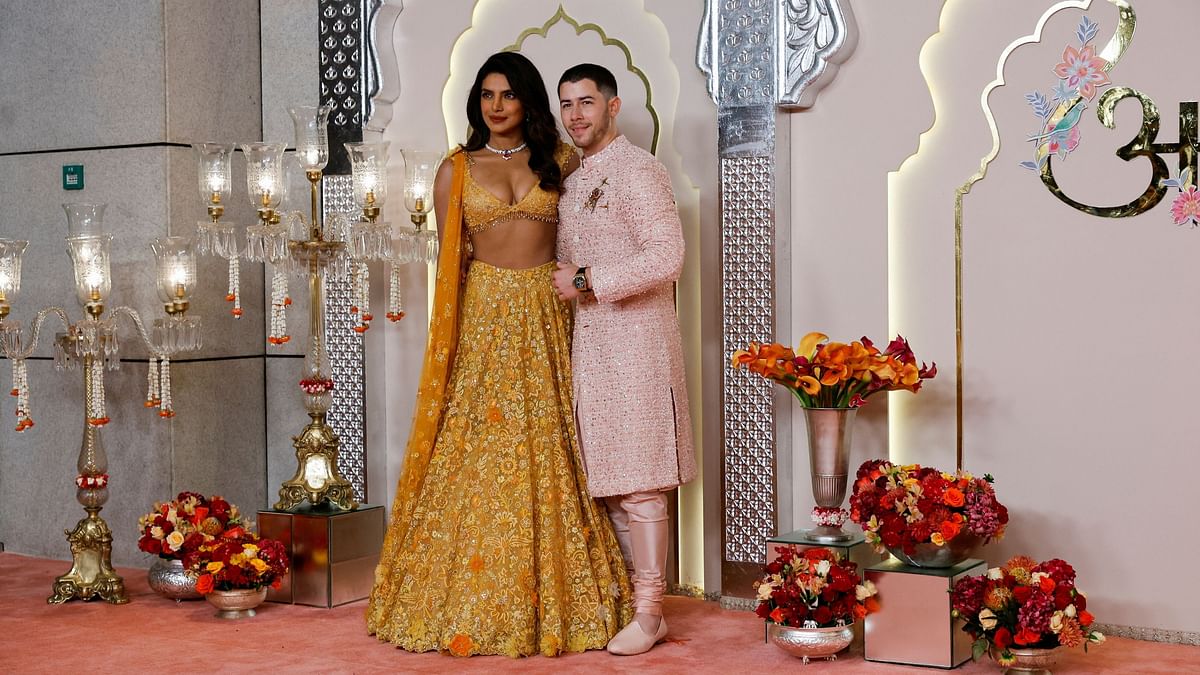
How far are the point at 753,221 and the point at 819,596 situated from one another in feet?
4.18

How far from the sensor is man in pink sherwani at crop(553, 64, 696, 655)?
389 cm

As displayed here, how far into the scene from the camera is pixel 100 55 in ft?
17.4

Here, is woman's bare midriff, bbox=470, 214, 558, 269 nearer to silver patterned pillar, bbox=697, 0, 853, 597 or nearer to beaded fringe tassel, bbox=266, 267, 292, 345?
silver patterned pillar, bbox=697, 0, 853, 597

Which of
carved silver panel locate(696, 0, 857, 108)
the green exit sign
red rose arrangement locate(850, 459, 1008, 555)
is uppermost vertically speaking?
carved silver panel locate(696, 0, 857, 108)

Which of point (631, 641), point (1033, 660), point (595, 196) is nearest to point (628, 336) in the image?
point (595, 196)

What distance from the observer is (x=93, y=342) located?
15.1ft

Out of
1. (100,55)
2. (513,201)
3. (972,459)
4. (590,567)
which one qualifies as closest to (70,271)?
(100,55)

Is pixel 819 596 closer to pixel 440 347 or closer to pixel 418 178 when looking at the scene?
pixel 440 347

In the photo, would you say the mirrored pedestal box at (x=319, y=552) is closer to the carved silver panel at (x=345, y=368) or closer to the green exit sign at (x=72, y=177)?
the carved silver panel at (x=345, y=368)

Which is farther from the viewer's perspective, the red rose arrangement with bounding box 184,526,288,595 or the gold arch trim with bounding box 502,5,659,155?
the gold arch trim with bounding box 502,5,659,155

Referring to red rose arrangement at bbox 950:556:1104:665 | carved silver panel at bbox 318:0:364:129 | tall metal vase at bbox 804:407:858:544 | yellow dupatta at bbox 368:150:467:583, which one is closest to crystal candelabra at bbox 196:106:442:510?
yellow dupatta at bbox 368:150:467:583

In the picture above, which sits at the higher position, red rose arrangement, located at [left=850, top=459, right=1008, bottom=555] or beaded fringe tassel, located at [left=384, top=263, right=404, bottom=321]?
→ beaded fringe tassel, located at [left=384, top=263, right=404, bottom=321]

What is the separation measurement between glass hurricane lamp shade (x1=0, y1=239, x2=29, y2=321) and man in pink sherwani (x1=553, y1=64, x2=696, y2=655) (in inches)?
76.2

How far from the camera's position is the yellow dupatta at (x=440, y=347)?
4.12 meters
